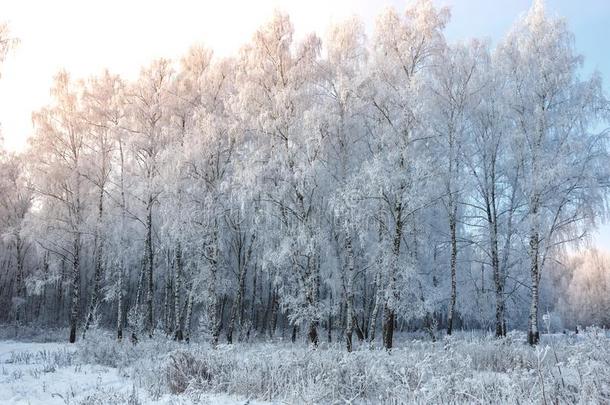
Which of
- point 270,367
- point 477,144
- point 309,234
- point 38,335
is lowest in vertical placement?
point 38,335

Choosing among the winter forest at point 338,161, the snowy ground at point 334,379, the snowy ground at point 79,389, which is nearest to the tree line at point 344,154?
the winter forest at point 338,161

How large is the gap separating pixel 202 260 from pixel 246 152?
6.49 meters

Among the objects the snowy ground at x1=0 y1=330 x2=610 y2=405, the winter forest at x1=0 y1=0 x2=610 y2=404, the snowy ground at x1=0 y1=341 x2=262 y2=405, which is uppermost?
the winter forest at x1=0 y1=0 x2=610 y2=404

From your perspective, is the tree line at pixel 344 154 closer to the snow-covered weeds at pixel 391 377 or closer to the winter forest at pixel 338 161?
the winter forest at pixel 338 161

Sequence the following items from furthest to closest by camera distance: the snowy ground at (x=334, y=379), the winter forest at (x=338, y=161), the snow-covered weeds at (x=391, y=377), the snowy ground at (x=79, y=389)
Answer: the winter forest at (x=338, y=161), the snowy ground at (x=79, y=389), the snowy ground at (x=334, y=379), the snow-covered weeds at (x=391, y=377)

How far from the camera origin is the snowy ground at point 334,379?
4.89 m

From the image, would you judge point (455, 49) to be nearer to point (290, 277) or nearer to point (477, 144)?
point (477, 144)

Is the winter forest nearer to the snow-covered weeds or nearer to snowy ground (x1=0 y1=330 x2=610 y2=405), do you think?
snowy ground (x1=0 y1=330 x2=610 y2=405)

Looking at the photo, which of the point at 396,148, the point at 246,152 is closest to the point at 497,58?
the point at 396,148

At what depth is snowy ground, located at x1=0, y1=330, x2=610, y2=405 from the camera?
16.0ft

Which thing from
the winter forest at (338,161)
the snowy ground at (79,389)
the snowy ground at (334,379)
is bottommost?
the snowy ground at (79,389)

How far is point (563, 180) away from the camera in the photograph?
1599cm

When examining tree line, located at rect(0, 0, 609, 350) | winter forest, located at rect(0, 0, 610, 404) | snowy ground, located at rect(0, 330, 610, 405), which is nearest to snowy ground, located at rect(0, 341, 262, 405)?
snowy ground, located at rect(0, 330, 610, 405)

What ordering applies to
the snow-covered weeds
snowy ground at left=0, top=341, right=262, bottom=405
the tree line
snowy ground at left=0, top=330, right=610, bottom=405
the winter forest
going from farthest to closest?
the tree line
the winter forest
snowy ground at left=0, top=341, right=262, bottom=405
snowy ground at left=0, top=330, right=610, bottom=405
the snow-covered weeds
